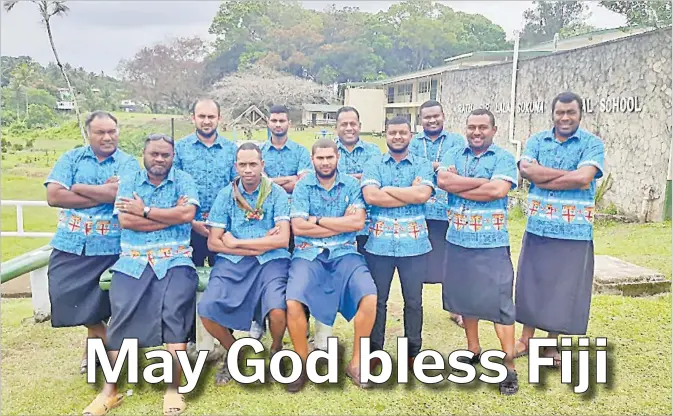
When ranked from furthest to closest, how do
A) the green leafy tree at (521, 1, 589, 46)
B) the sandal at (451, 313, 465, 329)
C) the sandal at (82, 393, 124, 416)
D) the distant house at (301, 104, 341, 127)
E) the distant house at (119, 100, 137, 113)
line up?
1. the green leafy tree at (521, 1, 589, 46)
2. the distant house at (119, 100, 137, 113)
3. the distant house at (301, 104, 341, 127)
4. the sandal at (451, 313, 465, 329)
5. the sandal at (82, 393, 124, 416)

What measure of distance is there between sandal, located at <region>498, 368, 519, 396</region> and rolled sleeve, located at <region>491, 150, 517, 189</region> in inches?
48.1

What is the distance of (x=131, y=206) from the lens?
11.8 ft

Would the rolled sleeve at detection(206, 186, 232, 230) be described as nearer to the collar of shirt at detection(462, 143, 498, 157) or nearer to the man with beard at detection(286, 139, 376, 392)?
the man with beard at detection(286, 139, 376, 392)

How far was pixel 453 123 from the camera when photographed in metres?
17.7

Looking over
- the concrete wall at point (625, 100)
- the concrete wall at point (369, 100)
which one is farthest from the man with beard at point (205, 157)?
the concrete wall at point (369, 100)

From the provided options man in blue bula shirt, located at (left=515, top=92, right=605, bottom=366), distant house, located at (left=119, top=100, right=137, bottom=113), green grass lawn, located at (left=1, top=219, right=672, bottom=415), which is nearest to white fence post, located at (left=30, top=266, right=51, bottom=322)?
green grass lawn, located at (left=1, top=219, right=672, bottom=415)

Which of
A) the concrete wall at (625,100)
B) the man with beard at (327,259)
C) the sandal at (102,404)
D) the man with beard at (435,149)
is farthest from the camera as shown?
the concrete wall at (625,100)

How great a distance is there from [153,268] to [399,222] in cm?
157

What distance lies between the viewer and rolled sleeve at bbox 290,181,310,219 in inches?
151

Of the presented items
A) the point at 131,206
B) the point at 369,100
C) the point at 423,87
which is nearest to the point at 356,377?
→ the point at 131,206

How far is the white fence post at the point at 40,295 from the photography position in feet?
16.6

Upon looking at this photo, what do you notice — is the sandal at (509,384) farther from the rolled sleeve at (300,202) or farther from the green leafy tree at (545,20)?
the green leafy tree at (545,20)

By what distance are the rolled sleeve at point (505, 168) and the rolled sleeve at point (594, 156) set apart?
43 centimetres

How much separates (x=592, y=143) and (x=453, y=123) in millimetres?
14197
